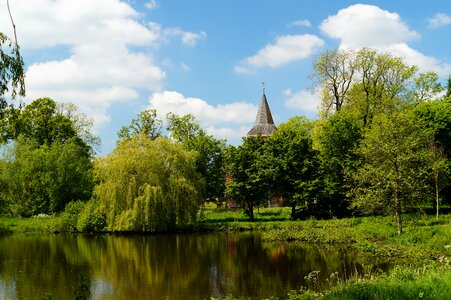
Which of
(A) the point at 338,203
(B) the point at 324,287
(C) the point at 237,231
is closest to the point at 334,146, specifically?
(A) the point at 338,203

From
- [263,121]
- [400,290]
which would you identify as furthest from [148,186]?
[263,121]

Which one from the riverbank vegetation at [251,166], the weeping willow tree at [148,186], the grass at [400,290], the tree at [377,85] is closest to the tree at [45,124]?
the riverbank vegetation at [251,166]

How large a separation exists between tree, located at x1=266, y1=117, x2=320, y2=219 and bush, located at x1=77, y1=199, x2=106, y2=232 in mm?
14438

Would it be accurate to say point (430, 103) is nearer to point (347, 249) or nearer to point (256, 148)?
point (256, 148)

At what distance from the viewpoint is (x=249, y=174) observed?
133 feet

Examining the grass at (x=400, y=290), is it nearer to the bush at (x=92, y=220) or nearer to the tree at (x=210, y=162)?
the bush at (x=92, y=220)

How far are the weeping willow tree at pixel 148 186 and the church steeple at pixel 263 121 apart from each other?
27.4m

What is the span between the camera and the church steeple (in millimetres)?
64875

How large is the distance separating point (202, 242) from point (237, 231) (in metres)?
6.64

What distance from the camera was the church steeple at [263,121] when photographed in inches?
2554

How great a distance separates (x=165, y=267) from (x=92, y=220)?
17716 mm

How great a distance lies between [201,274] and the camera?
19188mm

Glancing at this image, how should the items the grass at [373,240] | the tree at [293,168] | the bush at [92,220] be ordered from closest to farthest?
the grass at [373,240]
the bush at [92,220]
the tree at [293,168]

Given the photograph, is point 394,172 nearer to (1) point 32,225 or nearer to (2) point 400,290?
(2) point 400,290
